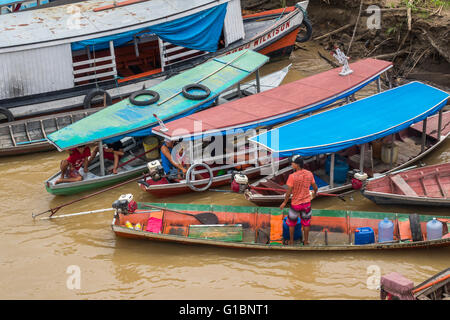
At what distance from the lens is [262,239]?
10117 millimetres

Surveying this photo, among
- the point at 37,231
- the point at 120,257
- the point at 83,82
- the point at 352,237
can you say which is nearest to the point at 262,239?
the point at 352,237

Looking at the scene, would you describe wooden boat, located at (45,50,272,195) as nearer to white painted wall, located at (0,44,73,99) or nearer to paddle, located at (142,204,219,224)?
paddle, located at (142,204,219,224)

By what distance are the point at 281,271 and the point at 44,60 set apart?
7.93m

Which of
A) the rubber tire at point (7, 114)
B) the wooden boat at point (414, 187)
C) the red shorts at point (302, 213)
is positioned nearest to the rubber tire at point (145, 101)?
the rubber tire at point (7, 114)

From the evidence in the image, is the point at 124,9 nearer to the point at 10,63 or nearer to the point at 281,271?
the point at 10,63

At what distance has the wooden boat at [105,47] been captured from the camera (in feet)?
45.6

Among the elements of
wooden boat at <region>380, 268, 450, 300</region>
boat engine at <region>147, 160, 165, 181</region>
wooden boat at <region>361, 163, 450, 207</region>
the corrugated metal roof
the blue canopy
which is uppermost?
the corrugated metal roof

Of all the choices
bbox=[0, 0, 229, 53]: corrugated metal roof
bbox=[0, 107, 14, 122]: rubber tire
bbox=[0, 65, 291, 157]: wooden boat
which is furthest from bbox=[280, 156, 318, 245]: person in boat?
bbox=[0, 107, 14, 122]: rubber tire

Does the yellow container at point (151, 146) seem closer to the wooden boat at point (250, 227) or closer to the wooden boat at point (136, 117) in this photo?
the wooden boat at point (136, 117)

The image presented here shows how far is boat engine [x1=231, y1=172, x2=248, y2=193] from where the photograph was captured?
35.2 feet

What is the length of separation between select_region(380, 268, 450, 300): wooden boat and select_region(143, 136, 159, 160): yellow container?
20.6 feet

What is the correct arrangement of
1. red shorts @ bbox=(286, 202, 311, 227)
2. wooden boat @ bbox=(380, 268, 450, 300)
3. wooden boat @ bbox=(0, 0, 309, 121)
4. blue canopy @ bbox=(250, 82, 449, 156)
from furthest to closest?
wooden boat @ bbox=(0, 0, 309, 121)
blue canopy @ bbox=(250, 82, 449, 156)
red shorts @ bbox=(286, 202, 311, 227)
wooden boat @ bbox=(380, 268, 450, 300)

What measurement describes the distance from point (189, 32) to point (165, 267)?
748cm

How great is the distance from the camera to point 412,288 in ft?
23.7
